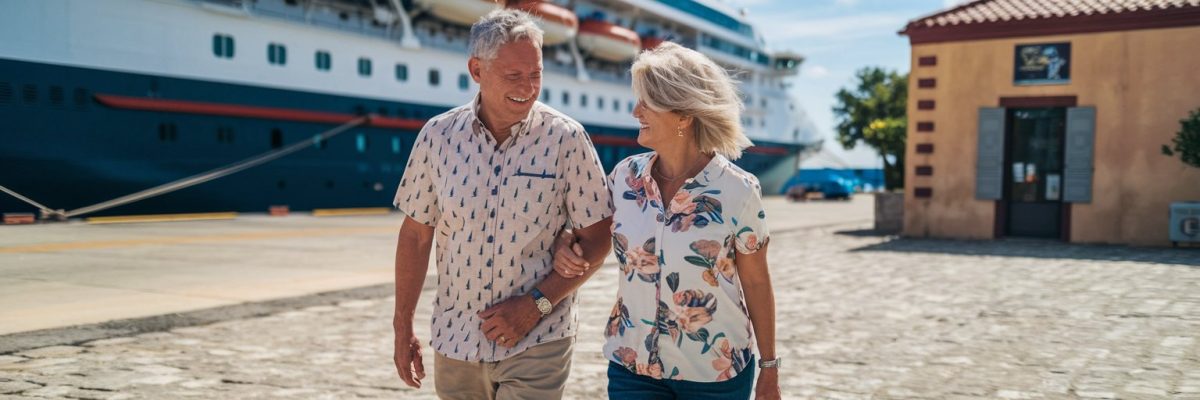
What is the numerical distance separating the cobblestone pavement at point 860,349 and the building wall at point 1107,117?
16.5 ft

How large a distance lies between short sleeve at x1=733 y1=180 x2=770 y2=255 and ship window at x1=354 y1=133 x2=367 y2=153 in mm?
20749

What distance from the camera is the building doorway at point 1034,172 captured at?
13.5 meters

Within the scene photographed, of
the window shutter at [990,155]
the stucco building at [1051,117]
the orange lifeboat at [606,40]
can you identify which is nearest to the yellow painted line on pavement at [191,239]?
the stucco building at [1051,117]

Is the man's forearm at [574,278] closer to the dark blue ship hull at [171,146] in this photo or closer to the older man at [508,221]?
the older man at [508,221]

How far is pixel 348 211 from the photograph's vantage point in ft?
70.0

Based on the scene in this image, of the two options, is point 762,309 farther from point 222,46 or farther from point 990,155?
point 222,46

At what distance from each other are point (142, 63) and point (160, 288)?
12008 millimetres

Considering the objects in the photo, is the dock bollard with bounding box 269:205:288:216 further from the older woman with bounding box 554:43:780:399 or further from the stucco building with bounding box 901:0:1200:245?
the older woman with bounding box 554:43:780:399

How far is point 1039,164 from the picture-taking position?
13570 mm

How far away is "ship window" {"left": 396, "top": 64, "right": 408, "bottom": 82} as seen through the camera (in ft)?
75.8

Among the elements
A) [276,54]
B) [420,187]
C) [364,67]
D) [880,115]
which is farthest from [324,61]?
[880,115]

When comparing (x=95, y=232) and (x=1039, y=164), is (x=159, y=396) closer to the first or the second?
(x=95, y=232)

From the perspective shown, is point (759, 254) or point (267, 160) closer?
point (759, 254)

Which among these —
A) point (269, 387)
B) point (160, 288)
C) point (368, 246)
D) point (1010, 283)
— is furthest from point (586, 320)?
point (368, 246)
